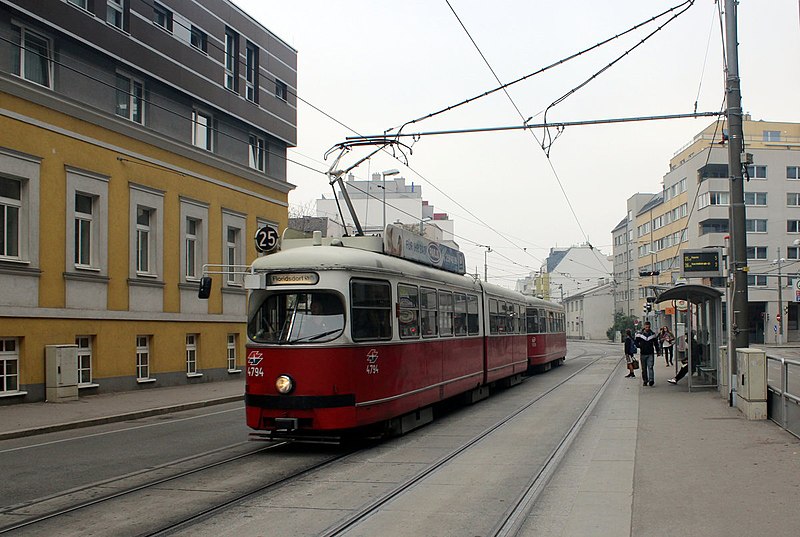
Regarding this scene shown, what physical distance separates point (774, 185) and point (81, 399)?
2532 inches

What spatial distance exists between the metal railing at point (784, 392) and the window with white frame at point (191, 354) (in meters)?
18.1

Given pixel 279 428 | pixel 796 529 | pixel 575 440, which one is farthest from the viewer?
pixel 575 440

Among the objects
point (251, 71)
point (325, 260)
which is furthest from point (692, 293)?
point (251, 71)

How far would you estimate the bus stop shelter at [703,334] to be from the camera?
19953 millimetres

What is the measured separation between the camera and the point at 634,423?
48.1 ft

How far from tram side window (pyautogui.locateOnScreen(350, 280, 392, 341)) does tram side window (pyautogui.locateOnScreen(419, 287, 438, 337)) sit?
5.32ft

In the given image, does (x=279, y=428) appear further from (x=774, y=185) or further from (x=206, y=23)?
(x=774, y=185)

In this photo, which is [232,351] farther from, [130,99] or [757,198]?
Answer: [757,198]

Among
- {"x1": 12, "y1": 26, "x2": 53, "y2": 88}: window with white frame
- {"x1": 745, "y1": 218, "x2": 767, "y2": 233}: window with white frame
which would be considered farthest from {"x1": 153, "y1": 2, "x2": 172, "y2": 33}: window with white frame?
{"x1": 745, "y1": 218, "x2": 767, "y2": 233}: window with white frame

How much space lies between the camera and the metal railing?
40.4 ft

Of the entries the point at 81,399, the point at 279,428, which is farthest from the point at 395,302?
the point at 81,399

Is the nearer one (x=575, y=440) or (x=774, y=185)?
(x=575, y=440)

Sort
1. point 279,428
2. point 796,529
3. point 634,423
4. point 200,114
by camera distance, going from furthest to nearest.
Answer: point 200,114, point 634,423, point 279,428, point 796,529

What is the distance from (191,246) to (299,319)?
55.3ft
